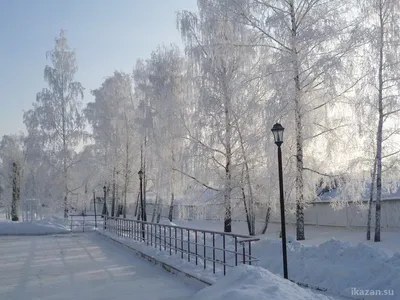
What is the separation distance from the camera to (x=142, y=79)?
103ft

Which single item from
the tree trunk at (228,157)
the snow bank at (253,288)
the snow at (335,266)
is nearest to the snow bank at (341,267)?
the snow at (335,266)

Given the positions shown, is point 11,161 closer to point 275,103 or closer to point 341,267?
point 275,103

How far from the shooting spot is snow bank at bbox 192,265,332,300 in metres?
5.59

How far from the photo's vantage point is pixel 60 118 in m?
32.9

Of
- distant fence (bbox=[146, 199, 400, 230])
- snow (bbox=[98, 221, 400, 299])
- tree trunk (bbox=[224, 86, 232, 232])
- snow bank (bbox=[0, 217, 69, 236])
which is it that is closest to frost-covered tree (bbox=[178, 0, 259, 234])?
tree trunk (bbox=[224, 86, 232, 232])

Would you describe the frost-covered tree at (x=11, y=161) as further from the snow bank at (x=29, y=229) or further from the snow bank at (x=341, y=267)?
the snow bank at (x=341, y=267)

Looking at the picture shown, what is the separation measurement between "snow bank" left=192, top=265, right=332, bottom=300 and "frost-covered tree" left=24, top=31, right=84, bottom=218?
27.4 metres

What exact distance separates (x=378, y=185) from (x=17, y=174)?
35.3 metres

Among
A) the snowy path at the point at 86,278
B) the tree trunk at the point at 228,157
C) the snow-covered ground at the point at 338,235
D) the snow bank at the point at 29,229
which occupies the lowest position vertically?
the snow bank at the point at 29,229

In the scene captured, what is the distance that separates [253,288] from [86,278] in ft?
17.0

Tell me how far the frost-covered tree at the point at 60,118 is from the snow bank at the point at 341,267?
23917mm

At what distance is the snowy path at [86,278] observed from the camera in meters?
8.14

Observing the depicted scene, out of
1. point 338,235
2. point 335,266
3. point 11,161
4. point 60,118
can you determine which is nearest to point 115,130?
point 60,118

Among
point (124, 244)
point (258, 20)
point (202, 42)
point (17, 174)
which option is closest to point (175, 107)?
point (202, 42)
